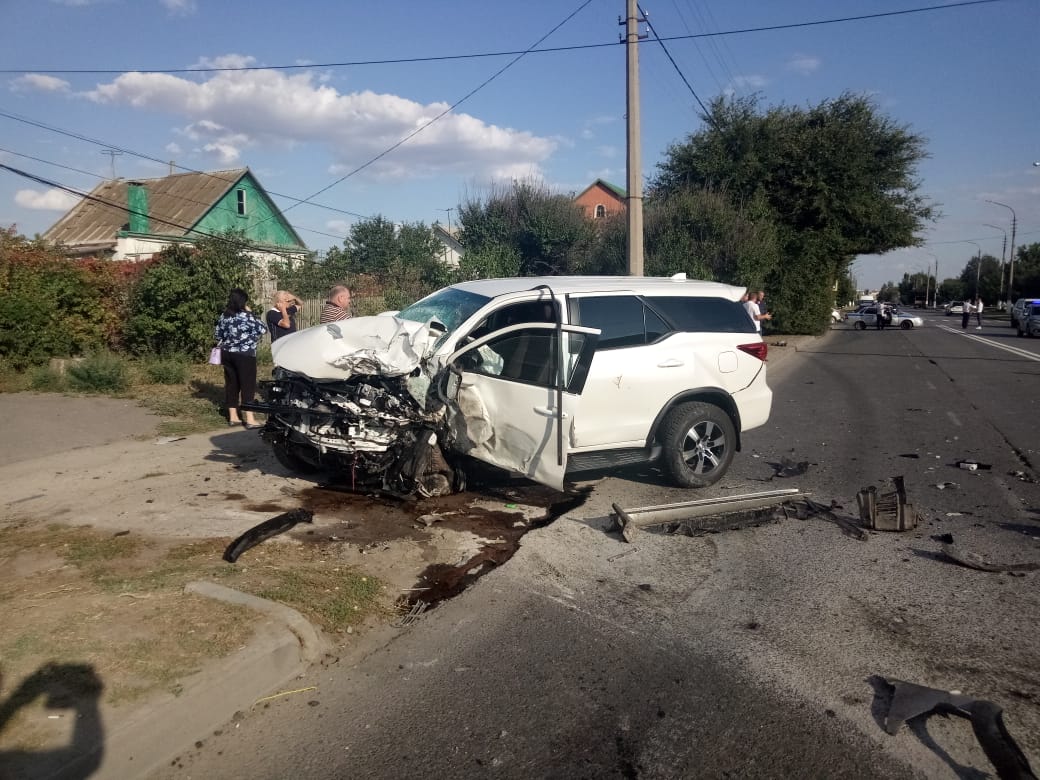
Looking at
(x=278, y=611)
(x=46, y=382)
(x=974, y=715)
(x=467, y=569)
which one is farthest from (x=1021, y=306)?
(x=278, y=611)

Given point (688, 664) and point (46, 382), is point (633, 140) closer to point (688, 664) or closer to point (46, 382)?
point (46, 382)

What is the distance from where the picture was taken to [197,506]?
6.71 m

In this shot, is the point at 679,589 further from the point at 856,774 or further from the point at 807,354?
the point at 807,354

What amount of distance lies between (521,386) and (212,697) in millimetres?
3313

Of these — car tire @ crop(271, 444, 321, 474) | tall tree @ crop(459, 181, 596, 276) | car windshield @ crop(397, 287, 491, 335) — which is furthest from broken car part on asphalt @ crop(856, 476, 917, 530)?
tall tree @ crop(459, 181, 596, 276)

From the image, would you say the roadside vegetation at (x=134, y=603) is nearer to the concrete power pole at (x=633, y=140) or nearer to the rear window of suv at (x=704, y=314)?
the rear window of suv at (x=704, y=314)

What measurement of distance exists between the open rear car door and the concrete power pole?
9830 millimetres

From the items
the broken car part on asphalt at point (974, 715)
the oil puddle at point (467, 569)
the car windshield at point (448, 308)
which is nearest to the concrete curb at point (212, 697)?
the oil puddle at point (467, 569)

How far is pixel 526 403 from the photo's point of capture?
626 centimetres

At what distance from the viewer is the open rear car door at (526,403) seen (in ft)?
20.4

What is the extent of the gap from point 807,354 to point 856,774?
24.3m

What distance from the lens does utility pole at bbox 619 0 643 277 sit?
15836 mm

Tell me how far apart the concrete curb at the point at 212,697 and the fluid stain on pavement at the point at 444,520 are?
938mm

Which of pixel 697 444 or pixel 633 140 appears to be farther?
pixel 633 140
